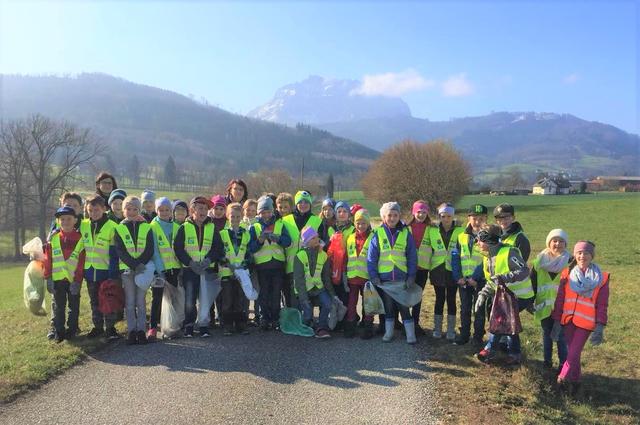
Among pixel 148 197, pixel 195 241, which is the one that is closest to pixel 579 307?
pixel 195 241

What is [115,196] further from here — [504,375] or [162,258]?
[504,375]

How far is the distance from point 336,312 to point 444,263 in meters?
1.88

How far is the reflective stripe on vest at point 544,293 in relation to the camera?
5.80m

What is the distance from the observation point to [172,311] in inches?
272

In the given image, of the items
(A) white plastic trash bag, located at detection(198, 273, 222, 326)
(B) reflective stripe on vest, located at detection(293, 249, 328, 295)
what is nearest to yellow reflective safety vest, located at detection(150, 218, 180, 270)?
(A) white plastic trash bag, located at detection(198, 273, 222, 326)

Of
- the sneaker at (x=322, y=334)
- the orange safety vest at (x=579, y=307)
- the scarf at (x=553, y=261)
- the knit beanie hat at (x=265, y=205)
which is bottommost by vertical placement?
the sneaker at (x=322, y=334)

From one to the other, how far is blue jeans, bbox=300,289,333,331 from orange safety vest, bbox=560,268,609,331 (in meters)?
3.29

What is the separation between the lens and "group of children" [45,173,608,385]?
21.5 ft

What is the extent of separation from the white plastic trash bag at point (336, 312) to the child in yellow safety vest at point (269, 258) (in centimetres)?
91

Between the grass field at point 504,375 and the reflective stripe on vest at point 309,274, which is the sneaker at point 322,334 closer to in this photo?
the reflective stripe on vest at point 309,274

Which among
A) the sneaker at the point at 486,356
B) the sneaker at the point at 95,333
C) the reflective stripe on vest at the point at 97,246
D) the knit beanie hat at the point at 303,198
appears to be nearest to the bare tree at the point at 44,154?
the sneaker at the point at 95,333

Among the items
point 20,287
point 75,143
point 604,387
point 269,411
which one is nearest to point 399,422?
point 269,411

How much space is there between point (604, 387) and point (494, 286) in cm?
188

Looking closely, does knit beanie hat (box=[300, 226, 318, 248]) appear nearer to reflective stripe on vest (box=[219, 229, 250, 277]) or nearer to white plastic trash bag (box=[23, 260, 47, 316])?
reflective stripe on vest (box=[219, 229, 250, 277])
